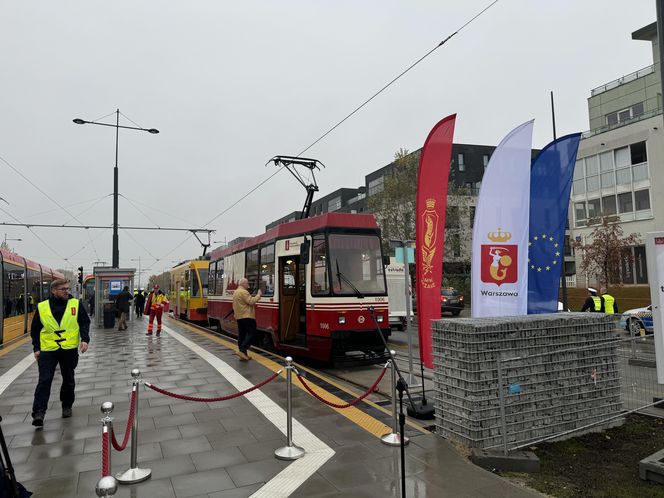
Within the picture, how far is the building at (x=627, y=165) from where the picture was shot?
93.5 feet

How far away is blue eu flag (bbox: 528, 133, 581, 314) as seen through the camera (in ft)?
25.5

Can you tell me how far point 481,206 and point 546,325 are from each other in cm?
279

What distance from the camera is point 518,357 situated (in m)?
5.01

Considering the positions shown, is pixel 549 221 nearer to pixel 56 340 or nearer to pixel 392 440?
pixel 392 440

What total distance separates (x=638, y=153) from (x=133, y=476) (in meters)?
34.6

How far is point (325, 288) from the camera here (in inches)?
372

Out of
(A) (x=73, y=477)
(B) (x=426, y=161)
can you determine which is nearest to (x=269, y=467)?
(A) (x=73, y=477)

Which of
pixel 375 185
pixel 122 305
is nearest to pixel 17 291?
pixel 122 305

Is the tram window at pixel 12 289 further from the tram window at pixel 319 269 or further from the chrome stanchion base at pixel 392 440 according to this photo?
the chrome stanchion base at pixel 392 440

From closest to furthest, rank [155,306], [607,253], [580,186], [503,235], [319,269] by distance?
[503,235] → [319,269] → [155,306] → [607,253] → [580,186]

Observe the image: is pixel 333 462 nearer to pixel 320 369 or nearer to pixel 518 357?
pixel 518 357

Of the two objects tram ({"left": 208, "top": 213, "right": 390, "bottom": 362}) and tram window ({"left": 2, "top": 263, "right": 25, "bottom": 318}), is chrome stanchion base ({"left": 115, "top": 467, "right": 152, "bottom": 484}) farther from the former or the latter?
tram window ({"left": 2, "top": 263, "right": 25, "bottom": 318})

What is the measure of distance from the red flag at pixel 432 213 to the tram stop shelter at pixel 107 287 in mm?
17499

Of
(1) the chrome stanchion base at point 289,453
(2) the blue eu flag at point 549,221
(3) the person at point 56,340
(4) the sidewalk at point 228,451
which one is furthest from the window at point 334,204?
(1) the chrome stanchion base at point 289,453
